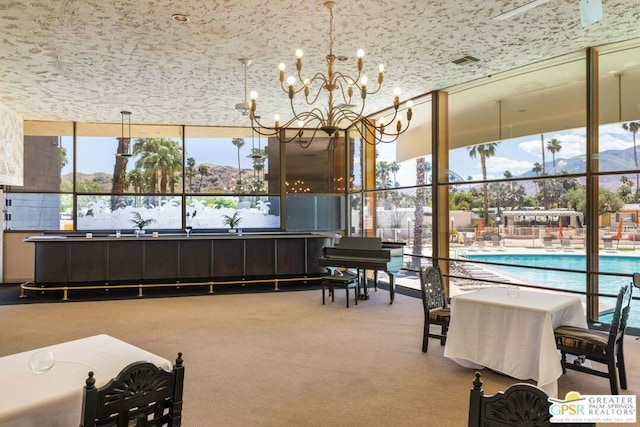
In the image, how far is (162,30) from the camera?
5.03 m

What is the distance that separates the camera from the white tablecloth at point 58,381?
1935 millimetres

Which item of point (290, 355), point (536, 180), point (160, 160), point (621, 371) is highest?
point (160, 160)

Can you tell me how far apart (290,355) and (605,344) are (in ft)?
9.64

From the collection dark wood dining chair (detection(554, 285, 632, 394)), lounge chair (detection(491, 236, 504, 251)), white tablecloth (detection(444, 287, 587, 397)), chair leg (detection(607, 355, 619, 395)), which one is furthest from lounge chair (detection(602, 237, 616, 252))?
chair leg (detection(607, 355, 619, 395))

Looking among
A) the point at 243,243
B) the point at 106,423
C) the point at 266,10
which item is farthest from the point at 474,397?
the point at 243,243

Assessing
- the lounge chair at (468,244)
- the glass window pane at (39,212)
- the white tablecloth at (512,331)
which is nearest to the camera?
the white tablecloth at (512,331)

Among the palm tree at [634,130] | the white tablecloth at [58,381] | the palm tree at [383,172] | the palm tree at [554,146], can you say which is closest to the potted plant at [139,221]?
the palm tree at [383,172]

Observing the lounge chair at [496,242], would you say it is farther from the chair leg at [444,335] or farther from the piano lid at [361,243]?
the chair leg at [444,335]

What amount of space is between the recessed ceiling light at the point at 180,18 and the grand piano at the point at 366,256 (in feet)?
14.6

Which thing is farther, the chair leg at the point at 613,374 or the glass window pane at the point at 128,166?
the glass window pane at the point at 128,166

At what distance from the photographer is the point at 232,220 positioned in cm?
1023

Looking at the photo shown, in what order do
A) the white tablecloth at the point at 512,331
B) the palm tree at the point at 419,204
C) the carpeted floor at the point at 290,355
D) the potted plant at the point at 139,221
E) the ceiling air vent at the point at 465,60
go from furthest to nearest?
1. the potted plant at the point at 139,221
2. the palm tree at the point at 419,204
3. the ceiling air vent at the point at 465,60
4. the white tablecloth at the point at 512,331
5. the carpeted floor at the point at 290,355

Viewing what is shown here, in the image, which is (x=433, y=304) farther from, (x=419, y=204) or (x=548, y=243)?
(x=419, y=204)

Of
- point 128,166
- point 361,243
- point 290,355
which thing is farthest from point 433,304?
point 128,166
